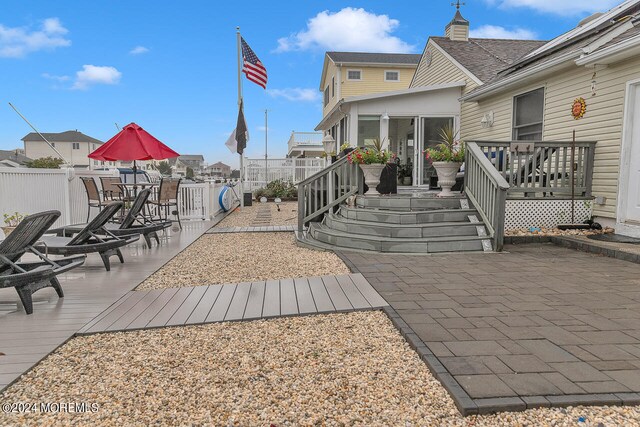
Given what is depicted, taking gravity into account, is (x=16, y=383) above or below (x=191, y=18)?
below

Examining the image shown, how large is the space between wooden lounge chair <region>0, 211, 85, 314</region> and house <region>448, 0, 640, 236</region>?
23.4 feet

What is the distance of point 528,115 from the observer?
8.56m

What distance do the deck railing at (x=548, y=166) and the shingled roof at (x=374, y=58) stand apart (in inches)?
631

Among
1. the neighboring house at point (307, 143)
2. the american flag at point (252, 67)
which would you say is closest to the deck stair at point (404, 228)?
the american flag at point (252, 67)

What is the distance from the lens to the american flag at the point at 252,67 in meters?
13.1

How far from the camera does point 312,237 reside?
683 cm

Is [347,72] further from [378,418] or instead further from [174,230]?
[378,418]

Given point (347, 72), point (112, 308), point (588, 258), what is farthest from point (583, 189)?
point (347, 72)

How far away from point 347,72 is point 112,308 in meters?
19.9

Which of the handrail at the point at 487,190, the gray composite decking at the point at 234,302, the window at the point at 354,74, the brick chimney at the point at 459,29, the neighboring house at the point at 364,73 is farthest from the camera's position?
the window at the point at 354,74

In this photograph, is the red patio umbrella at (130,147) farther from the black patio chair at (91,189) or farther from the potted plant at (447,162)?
the potted plant at (447,162)

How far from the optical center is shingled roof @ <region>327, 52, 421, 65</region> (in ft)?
70.5

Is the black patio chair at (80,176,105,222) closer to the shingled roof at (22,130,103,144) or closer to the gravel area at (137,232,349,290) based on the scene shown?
the gravel area at (137,232,349,290)

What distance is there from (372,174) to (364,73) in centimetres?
1616
